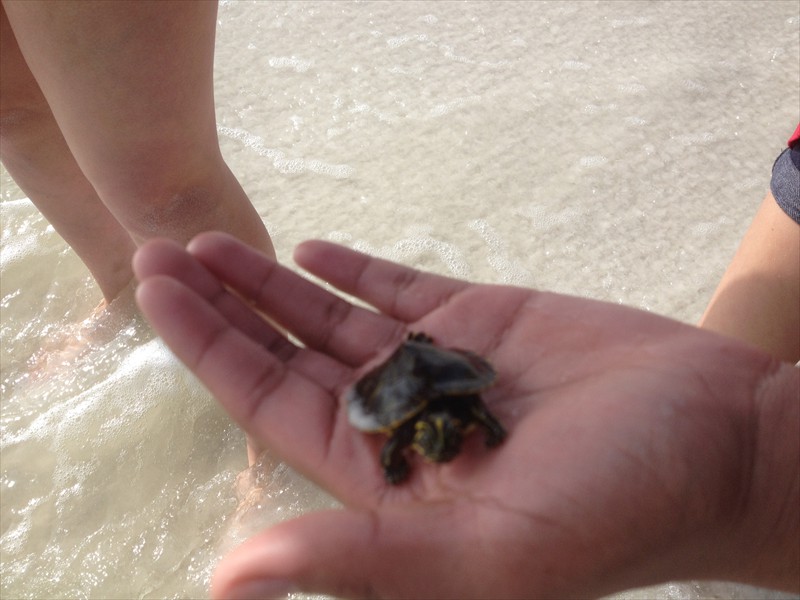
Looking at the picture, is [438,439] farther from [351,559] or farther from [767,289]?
[767,289]

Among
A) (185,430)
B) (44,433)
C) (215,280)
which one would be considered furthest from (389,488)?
(44,433)

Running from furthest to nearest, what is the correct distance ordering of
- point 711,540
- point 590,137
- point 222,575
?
point 590,137, point 711,540, point 222,575

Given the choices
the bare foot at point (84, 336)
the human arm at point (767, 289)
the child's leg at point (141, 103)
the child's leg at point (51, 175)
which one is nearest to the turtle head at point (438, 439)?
the child's leg at point (141, 103)

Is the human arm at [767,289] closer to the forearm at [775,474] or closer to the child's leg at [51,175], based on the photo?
the forearm at [775,474]

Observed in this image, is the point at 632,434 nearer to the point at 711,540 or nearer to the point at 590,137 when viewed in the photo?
the point at 711,540

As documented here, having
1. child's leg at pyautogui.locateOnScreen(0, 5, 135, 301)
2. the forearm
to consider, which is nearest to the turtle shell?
the forearm
